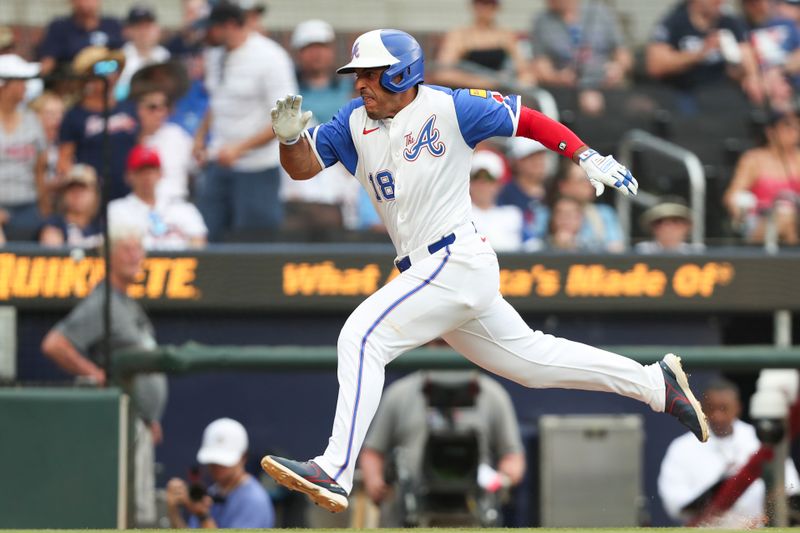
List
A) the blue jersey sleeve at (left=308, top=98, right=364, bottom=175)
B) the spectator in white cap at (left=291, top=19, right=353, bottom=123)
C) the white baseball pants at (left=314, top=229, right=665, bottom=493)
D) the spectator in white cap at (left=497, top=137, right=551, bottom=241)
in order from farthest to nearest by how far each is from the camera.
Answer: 1. the spectator in white cap at (left=291, top=19, right=353, bottom=123)
2. the spectator in white cap at (left=497, top=137, right=551, bottom=241)
3. the blue jersey sleeve at (left=308, top=98, right=364, bottom=175)
4. the white baseball pants at (left=314, top=229, right=665, bottom=493)

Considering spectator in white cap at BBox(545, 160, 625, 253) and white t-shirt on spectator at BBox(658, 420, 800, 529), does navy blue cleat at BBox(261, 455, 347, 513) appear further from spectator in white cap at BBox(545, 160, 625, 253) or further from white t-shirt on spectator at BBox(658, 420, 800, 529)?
spectator in white cap at BBox(545, 160, 625, 253)

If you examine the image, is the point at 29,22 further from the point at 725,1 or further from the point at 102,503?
the point at 725,1

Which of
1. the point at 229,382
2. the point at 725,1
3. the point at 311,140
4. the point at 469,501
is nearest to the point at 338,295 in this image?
the point at 229,382

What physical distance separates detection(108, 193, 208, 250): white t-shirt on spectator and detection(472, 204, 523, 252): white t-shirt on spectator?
169cm

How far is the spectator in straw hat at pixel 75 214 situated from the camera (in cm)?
840

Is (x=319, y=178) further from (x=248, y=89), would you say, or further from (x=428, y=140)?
(x=428, y=140)

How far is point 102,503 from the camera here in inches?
277

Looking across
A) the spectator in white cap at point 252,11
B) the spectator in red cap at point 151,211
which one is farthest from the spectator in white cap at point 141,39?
the spectator in red cap at point 151,211

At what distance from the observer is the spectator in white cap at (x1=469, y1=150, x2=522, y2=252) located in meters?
9.07

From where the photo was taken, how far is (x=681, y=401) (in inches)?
232

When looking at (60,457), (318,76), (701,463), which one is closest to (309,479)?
(60,457)

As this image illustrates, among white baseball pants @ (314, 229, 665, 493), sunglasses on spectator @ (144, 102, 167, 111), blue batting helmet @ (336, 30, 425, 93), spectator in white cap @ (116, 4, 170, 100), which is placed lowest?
white baseball pants @ (314, 229, 665, 493)

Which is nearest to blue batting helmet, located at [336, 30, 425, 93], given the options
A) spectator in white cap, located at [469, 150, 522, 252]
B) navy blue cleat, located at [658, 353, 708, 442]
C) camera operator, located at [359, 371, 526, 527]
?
navy blue cleat, located at [658, 353, 708, 442]

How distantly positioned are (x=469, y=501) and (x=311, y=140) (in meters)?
2.64
